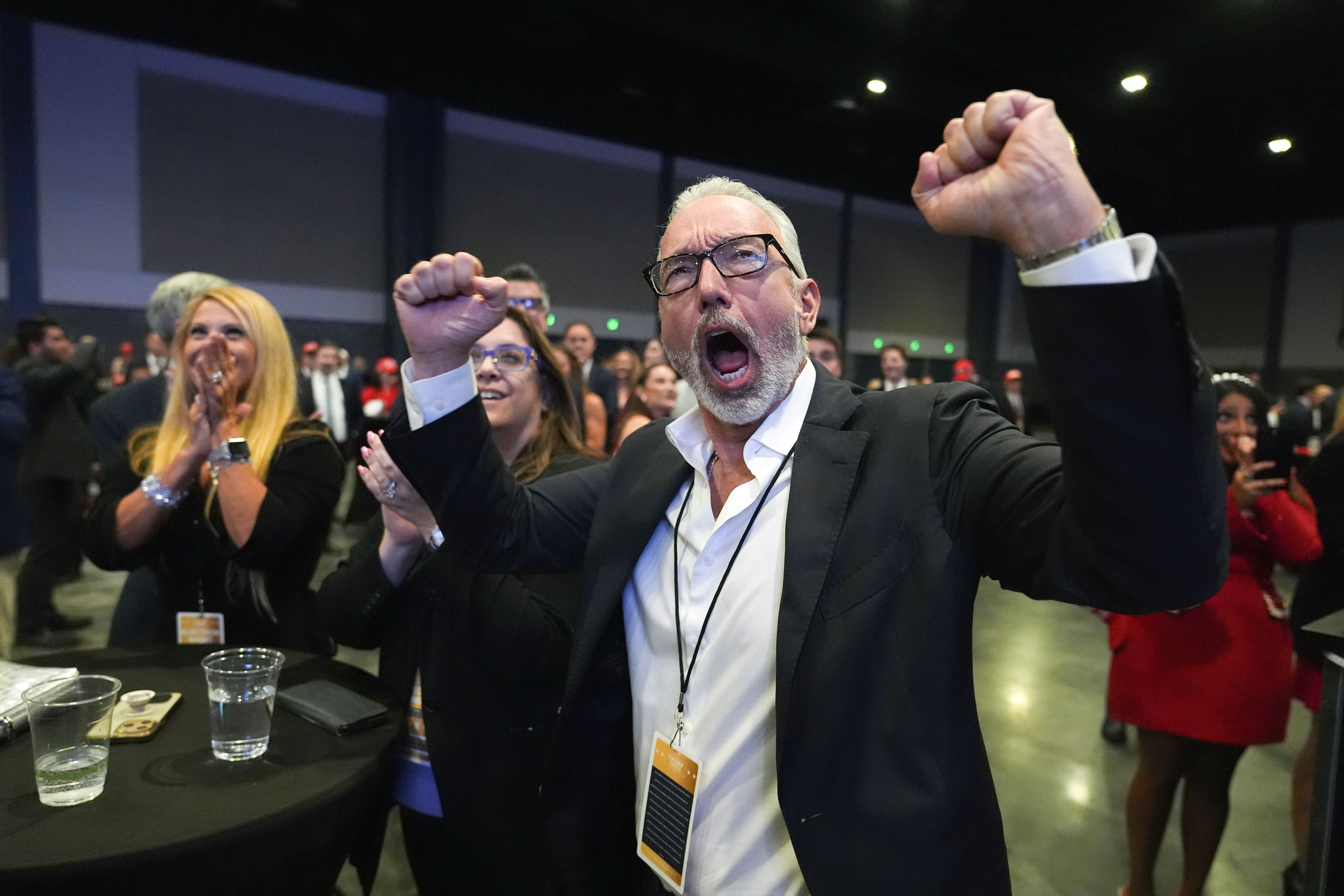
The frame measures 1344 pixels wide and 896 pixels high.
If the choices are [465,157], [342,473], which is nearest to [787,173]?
[465,157]

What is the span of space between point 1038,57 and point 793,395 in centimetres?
810

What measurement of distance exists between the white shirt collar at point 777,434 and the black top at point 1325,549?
1792 millimetres

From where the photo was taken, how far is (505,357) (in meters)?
1.72

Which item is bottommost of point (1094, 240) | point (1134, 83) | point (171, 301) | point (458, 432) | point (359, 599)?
point (359, 599)

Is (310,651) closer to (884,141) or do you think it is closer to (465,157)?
(465,157)

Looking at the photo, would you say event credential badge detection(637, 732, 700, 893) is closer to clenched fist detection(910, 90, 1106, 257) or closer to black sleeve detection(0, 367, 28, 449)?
clenched fist detection(910, 90, 1106, 257)

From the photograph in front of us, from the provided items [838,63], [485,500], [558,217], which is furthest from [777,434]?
[558,217]

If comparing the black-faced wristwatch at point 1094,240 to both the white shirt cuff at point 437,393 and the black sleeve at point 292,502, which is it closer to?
the white shirt cuff at point 437,393

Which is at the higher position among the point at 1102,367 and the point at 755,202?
the point at 755,202

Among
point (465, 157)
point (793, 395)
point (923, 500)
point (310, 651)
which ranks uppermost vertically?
point (465, 157)

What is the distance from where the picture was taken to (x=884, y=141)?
432 inches

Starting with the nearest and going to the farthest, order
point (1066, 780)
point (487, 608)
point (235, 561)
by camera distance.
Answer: point (487, 608) → point (235, 561) → point (1066, 780)

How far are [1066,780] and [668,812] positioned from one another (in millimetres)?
2593

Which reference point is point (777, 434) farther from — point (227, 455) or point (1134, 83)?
point (1134, 83)
